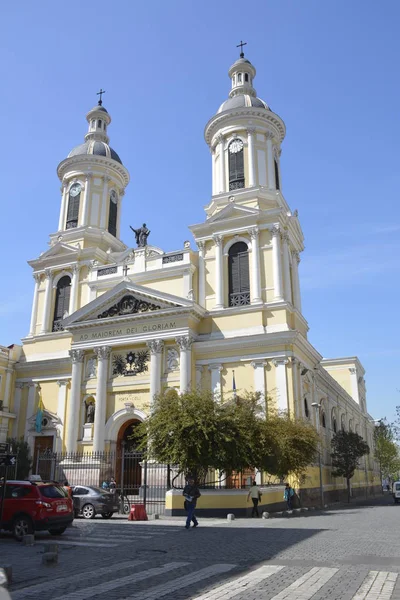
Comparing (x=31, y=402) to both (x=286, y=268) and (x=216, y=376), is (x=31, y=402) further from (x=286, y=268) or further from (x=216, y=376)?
(x=286, y=268)

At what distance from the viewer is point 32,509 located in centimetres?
1489

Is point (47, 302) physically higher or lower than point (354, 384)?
higher

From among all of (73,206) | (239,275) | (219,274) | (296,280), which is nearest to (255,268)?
(239,275)

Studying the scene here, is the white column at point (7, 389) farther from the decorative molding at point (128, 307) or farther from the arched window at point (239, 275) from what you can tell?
the arched window at point (239, 275)

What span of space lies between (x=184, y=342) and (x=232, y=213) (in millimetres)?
9485

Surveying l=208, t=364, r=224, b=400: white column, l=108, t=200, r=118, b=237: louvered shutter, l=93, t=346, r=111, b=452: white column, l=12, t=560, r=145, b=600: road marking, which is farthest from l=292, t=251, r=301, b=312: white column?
l=12, t=560, r=145, b=600: road marking

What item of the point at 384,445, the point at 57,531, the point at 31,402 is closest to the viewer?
the point at 57,531

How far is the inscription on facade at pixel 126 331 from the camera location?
33.6 m

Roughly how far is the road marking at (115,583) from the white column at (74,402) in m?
25.1

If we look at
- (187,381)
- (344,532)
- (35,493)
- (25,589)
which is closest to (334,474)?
(187,381)

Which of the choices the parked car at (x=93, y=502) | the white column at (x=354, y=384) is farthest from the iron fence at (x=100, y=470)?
→ the white column at (x=354, y=384)

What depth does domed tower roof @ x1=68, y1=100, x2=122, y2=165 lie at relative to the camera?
44875 mm

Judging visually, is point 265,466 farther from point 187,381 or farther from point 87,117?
point 87,117

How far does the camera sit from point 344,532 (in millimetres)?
15602
